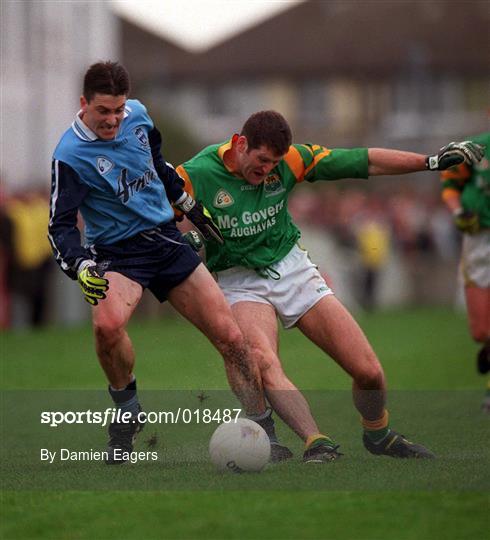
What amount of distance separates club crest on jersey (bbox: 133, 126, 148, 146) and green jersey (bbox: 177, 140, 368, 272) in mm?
Result: 427

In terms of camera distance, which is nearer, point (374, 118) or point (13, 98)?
point (13, 98)

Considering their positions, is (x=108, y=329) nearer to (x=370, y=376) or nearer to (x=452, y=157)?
(x=370, y=376)

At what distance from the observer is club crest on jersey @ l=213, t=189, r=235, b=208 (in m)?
8.33

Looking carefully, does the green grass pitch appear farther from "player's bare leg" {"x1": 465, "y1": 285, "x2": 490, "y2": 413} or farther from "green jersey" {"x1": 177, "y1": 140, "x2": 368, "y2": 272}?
"green jersey" {"x1": 177, "y1": 140, "x2": 368, "y2": 272}

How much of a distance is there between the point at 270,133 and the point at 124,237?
1044 millimetres

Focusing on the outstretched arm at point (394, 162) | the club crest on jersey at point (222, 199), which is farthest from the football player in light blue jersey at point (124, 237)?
the outstretched arm at point (394, 162)

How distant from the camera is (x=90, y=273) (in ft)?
24.9

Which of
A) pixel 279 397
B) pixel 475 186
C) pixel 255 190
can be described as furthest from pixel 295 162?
pixel 475 186

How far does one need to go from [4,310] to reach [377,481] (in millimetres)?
14947

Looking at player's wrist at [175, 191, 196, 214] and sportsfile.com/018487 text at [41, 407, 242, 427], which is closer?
sportsfile.com/018487 text at [41, 407, 242, 427]

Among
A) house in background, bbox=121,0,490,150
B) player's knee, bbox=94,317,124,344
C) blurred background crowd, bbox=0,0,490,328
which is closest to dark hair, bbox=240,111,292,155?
player's knee, bbox=94,317,124,344

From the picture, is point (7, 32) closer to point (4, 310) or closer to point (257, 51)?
point (4, 310)

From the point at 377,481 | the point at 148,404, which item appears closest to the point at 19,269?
the point at 148,404

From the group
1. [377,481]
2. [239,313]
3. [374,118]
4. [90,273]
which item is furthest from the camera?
[374,118]
